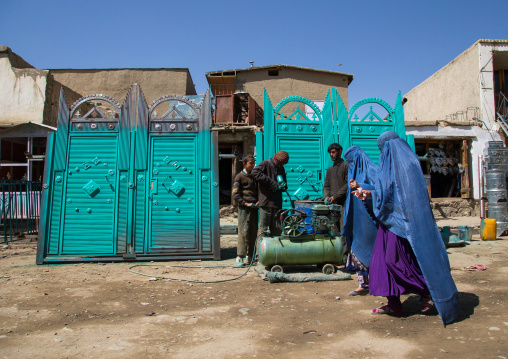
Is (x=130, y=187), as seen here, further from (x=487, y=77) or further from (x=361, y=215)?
(x=487, y=77)

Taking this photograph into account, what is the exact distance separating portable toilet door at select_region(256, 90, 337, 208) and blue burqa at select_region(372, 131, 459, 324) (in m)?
3.62

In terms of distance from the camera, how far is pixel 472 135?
14266mm

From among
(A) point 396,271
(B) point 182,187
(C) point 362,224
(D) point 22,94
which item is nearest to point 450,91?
(B) point 182,187

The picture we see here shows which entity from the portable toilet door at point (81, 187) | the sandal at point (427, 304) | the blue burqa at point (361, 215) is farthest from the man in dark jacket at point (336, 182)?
the portable toilet door at point (81, 187)

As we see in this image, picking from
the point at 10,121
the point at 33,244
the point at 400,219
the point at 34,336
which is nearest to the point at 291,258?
the point at 400,219

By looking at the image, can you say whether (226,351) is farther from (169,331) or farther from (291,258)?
(291,258)

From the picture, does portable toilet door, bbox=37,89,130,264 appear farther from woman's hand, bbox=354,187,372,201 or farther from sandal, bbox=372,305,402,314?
sandal, bbox=372,305,402,314

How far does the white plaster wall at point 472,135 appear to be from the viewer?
14117 millimetres

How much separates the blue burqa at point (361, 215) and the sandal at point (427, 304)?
0.76m

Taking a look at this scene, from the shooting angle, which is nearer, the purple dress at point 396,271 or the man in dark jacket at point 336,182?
the purple dress at point 396,271

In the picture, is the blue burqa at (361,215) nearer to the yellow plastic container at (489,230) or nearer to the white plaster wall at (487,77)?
the yellow plastic container at (489,230)

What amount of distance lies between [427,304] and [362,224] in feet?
3.54

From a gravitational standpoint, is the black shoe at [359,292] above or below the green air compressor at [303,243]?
below

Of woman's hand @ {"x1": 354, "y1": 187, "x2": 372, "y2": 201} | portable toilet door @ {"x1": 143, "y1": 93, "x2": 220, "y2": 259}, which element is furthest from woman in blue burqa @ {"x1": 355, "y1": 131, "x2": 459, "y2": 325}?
portable toilet door @ {"x1": 143, "y1": 93, "x2": 220, "y2": 259}
